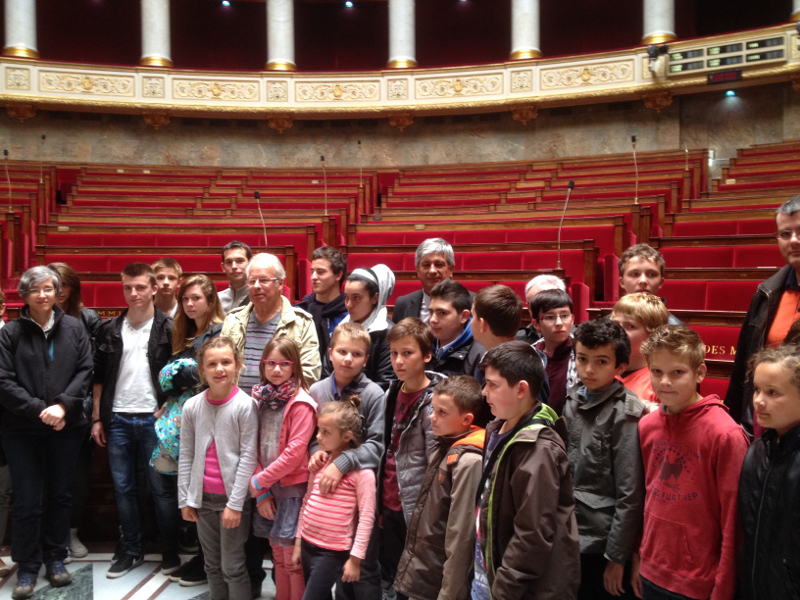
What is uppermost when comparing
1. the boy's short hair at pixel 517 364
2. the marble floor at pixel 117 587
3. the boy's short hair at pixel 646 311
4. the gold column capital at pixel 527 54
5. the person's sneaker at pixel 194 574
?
Answer: the gold column capital at pixel 527 54

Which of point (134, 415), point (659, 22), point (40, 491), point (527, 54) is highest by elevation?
point (659, 22)

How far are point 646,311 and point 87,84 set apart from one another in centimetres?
350

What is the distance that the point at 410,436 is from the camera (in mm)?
713

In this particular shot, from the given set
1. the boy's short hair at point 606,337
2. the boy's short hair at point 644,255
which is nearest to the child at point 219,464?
the boy's short hair at point 606,337

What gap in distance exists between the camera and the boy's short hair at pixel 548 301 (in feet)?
2.39

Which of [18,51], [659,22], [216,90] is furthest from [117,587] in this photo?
[659,22]

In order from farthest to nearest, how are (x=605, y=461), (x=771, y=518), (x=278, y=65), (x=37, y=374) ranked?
(x=278, y=65), (x=37, y=374), (x=605, y=461), (x=771, y=518)

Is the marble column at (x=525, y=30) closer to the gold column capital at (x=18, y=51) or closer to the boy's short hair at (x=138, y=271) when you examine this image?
the gold column capital at (x=18, y=51)

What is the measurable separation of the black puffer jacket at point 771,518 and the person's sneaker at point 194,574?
729mm

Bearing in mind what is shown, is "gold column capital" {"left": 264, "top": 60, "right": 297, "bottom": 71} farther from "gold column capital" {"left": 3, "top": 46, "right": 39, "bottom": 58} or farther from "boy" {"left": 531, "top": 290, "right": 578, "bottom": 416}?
"boy" {"left": 531, "top": 290, "right": 578, "bottom": 416}

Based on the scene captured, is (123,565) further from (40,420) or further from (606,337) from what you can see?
(606,337)

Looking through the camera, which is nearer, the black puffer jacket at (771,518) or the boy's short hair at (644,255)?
the black puffer jacket at (771,518)

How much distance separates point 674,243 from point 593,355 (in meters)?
1.10

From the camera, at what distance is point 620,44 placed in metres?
3.98
